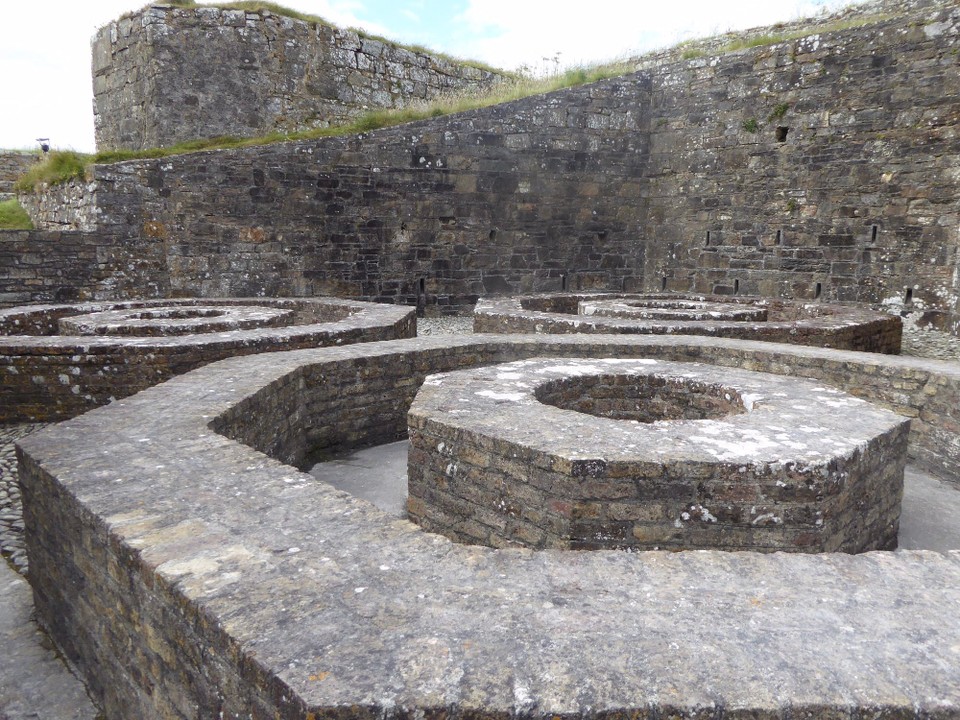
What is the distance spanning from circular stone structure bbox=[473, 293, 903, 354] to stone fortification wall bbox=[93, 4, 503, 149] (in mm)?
6087

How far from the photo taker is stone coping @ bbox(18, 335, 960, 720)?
4.67ft

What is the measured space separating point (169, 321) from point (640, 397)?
4.66m

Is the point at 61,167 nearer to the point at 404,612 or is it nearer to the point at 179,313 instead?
the point at 179,313

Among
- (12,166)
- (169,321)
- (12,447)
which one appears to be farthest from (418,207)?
(12,166)

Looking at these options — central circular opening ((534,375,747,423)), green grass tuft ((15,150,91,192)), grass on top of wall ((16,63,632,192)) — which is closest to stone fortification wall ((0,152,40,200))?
grass on top of wall ((16,63,632,192))

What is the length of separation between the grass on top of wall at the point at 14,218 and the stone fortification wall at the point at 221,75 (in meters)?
2.08

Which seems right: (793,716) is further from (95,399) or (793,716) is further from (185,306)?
(185,306)

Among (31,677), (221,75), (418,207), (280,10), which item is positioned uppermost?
(280,10)

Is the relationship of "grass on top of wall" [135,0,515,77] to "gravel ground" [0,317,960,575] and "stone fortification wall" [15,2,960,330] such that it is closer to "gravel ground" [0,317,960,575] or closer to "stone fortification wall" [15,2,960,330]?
"stone fortification wall" [15,2,960,330]

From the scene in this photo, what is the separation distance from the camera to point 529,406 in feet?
12.2

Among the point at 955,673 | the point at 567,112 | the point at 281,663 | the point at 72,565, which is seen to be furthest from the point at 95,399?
the point at 567,112

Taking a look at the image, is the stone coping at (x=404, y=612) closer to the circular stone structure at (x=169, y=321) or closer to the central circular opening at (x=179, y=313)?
the circular stone structure at (x=169, y=321)

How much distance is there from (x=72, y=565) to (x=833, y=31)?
1166cm

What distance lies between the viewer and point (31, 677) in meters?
2.58
